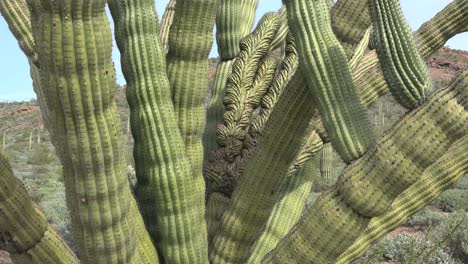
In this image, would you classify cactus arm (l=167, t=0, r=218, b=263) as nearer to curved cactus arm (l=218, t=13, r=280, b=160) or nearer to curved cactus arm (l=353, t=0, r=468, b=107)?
curved cactus arm (l=218, t=13, r=280, b=160)

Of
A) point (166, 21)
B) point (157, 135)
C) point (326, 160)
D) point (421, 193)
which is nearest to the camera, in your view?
point (157, 135)

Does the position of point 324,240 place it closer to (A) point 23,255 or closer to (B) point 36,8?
(A) point 23,255

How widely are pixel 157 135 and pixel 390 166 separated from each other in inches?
54.5

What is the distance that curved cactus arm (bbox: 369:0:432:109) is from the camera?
319 centimetres

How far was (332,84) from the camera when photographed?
131 inches

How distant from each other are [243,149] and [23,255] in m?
2.09

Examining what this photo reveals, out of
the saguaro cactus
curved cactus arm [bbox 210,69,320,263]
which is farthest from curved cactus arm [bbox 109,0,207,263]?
curved cactus arm [bbox 210,69,320,263]

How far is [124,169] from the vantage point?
10.1 ft

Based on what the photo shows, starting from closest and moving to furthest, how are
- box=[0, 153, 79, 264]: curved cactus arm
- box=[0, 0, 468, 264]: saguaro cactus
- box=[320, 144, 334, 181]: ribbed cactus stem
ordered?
box=[0, 0, 468, 264]: saguaro cactus → box=[0, 153, 79, 264]: curved cactus arm → box=[320, 144, 334, 181]: ribbed cactus stem

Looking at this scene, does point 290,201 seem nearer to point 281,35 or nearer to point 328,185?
point 281,35

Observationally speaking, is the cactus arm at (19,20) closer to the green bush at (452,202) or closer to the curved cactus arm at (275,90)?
the curved cactus arm at (275,90)

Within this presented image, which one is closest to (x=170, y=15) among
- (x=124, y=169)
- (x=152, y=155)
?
(x=152, y=155)

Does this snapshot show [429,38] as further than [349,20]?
Yes

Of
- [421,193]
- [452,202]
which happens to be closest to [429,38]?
[421,193]
